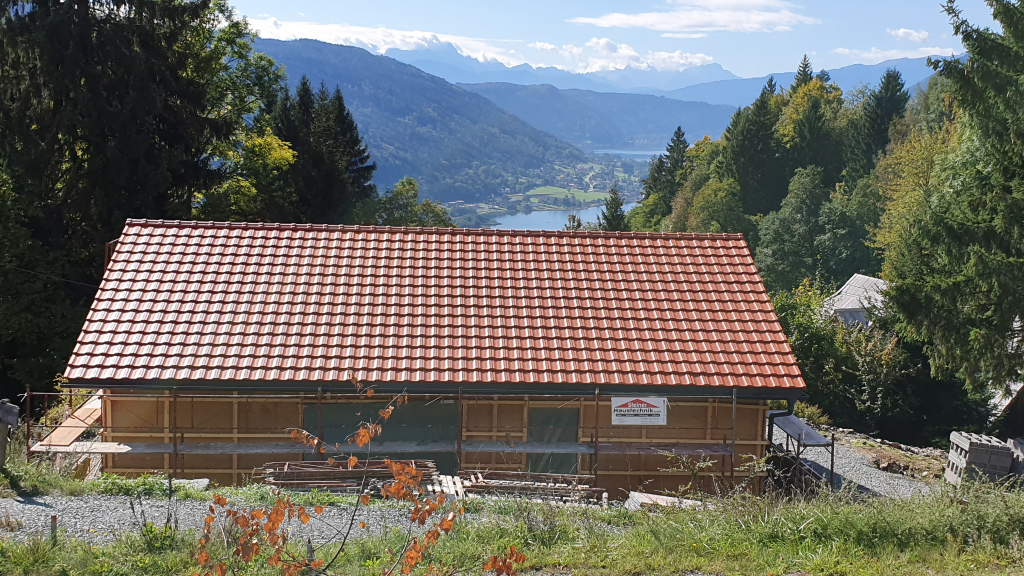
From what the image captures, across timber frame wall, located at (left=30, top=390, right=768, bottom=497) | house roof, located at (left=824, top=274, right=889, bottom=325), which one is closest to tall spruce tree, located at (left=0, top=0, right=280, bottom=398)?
timber frame wall, located at (left=30, top=390, right=768, bottom=497)

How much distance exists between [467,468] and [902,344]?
1866 centimetres

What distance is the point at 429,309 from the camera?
13820 millimetres

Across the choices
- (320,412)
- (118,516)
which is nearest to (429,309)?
(320,412)

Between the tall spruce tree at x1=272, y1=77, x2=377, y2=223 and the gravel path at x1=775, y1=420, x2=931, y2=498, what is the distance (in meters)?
27.8

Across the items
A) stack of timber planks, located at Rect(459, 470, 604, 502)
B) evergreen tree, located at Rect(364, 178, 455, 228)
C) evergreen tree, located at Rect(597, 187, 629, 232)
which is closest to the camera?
stack of timber planks, located at Rect(459, 470, 604, 502)

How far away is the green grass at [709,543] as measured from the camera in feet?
26.3

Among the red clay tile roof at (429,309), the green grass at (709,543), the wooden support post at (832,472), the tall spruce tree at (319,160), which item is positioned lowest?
the wooden support post at (832,472)

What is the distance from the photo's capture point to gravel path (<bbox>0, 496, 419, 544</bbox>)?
8953mm

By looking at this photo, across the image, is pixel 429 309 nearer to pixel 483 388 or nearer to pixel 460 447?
pixel 483 388

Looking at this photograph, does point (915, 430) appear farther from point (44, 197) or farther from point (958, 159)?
point (44, 197)

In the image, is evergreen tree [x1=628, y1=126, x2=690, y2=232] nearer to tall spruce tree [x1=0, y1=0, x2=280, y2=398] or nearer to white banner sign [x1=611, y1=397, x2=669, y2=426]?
tall spruce tree [x1=0, y1=0, x2=280, y2=398]

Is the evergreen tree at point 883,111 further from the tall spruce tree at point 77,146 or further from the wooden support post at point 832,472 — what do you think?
the tall spruce tree at point 77,146

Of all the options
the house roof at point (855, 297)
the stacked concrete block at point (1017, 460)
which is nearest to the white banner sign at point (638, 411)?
the stacked concrete block at point (1017, 460)

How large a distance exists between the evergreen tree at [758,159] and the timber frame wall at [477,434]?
64386 millimetres
